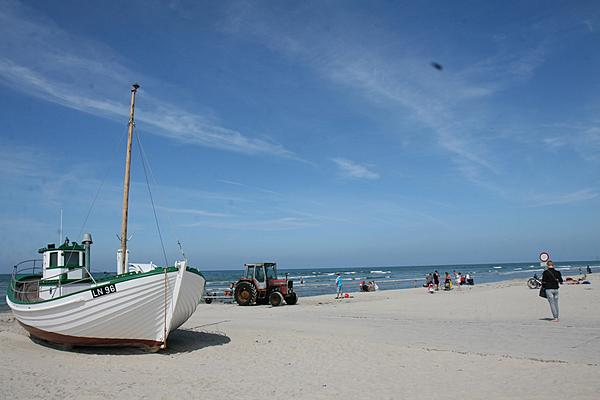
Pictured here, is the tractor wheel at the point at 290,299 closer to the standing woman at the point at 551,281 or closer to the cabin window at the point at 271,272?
the cabin window at the point at 271,272

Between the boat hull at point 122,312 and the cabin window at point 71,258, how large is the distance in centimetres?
245

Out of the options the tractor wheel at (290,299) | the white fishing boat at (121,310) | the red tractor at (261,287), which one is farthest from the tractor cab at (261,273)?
the white fishing boat at (121,310)

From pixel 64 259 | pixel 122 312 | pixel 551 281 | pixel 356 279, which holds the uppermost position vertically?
pixel 64 259

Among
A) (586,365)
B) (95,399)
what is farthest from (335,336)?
(95,399)

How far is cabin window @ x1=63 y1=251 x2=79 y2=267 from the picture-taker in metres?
13.5

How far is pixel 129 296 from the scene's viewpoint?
10.2 m

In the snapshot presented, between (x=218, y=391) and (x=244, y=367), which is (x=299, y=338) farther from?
(x=218, y=391)

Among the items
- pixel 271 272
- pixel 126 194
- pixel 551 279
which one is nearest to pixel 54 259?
pixel 126 194

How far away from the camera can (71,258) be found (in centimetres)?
1364

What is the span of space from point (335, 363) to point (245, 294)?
14516 mm

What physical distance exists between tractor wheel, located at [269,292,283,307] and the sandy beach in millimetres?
6968

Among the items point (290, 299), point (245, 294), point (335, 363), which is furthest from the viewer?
point (290, 299)

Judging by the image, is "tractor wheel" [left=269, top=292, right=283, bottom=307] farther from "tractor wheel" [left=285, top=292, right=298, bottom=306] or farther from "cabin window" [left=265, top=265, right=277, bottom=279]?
"cabin window" [left=265, top=265, right=277, bottom=279]

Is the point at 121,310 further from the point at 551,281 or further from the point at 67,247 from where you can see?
the point at 551,281
